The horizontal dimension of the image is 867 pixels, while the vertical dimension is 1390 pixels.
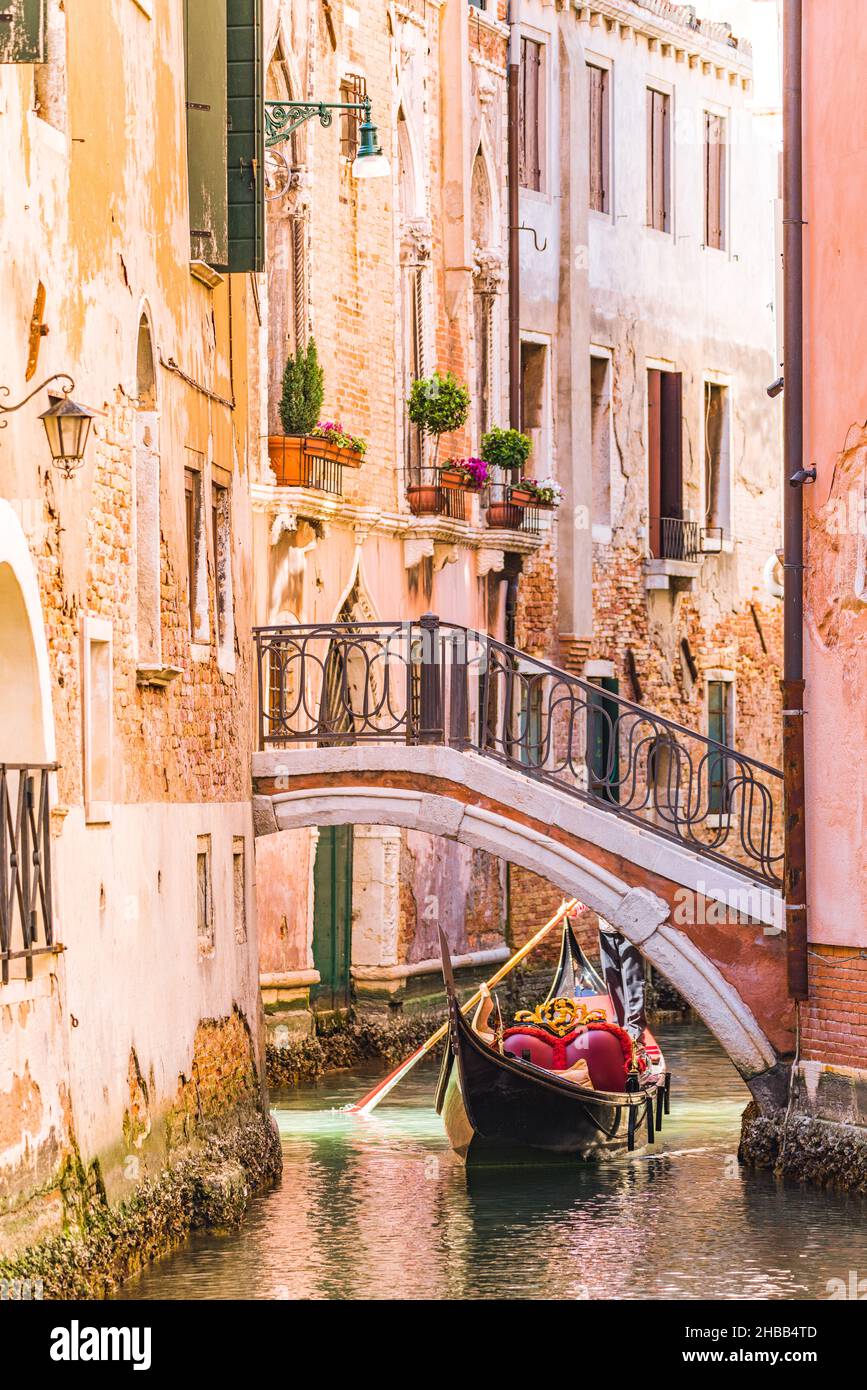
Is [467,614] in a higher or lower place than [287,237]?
lower

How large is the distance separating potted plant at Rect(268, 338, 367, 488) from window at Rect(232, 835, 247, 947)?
4.20 meters

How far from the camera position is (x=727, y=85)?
92.7 ft

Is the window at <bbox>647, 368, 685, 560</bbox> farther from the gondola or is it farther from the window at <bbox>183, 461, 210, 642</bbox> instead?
the window at <bbox>183, 461, 210, 642</bbox>

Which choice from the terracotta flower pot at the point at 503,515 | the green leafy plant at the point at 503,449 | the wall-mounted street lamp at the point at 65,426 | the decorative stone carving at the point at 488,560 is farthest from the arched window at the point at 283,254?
the wall-mounted street lamp at the point at 65,426

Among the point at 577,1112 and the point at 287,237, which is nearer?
the point at 577,1112

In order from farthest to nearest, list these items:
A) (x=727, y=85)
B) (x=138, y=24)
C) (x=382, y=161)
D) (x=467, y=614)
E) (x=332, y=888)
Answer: (x=727, y=85) < (x=467, y=614) < (x=332, y=888) < (x=382, y=161) < (x=138, y=24)

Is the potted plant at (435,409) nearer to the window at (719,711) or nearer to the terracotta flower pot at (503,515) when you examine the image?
the terracotta flower pot at (503,515)

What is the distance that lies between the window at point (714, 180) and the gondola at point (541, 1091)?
12582 mm

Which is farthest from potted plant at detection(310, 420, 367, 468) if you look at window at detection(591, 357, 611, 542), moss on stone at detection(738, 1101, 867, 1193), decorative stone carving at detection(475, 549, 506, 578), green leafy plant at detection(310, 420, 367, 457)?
moss on stone at detection(738, 1101, 867, 1193)

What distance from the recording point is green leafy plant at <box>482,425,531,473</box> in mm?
22391

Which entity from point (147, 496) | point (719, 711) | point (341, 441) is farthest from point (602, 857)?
point (719, 711)

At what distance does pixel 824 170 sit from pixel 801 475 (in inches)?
60.8

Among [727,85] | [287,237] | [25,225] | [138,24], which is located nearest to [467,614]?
[287,237]

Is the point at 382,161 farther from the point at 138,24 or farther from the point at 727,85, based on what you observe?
the point at 727,85
